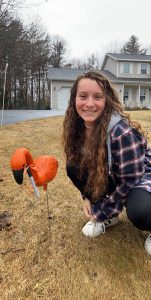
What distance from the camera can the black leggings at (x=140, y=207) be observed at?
178 centimetres

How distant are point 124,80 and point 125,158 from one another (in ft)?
73.3

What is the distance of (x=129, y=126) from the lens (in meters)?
1.86

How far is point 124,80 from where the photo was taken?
76.5ft

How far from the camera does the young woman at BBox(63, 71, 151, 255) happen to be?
1828 mm

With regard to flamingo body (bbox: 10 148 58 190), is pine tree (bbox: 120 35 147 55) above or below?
above

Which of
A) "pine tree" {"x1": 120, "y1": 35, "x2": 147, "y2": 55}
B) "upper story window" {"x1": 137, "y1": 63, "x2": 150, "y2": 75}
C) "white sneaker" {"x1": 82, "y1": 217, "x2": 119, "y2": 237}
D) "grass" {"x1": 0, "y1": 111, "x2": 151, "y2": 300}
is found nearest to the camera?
"grass" {"x1": 0, "y1": 111, "x2": 151, "y2": 300}

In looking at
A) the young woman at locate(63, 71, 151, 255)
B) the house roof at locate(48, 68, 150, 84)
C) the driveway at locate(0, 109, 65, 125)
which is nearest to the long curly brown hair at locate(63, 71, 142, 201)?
the young woman at locate(63, 71, 151, 255)

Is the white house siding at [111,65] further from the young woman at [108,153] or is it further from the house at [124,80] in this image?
the young woman at [108,153]

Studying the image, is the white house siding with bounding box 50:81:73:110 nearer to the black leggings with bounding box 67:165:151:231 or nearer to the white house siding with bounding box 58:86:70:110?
the white house siding with bounding box 58:86:70:110

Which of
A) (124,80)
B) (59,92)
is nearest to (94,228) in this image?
(59,92)

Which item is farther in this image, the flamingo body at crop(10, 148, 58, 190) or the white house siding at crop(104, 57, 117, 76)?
the white house siding at crop(104, 57, 117, 76)

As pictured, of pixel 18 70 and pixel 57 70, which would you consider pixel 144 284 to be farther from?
pixel 18 70

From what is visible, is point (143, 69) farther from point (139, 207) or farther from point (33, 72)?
point (139, 207)

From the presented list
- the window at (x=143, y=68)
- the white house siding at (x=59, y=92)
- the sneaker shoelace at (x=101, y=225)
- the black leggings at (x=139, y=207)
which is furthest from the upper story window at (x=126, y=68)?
the black leggings at (x=139, y=207)
